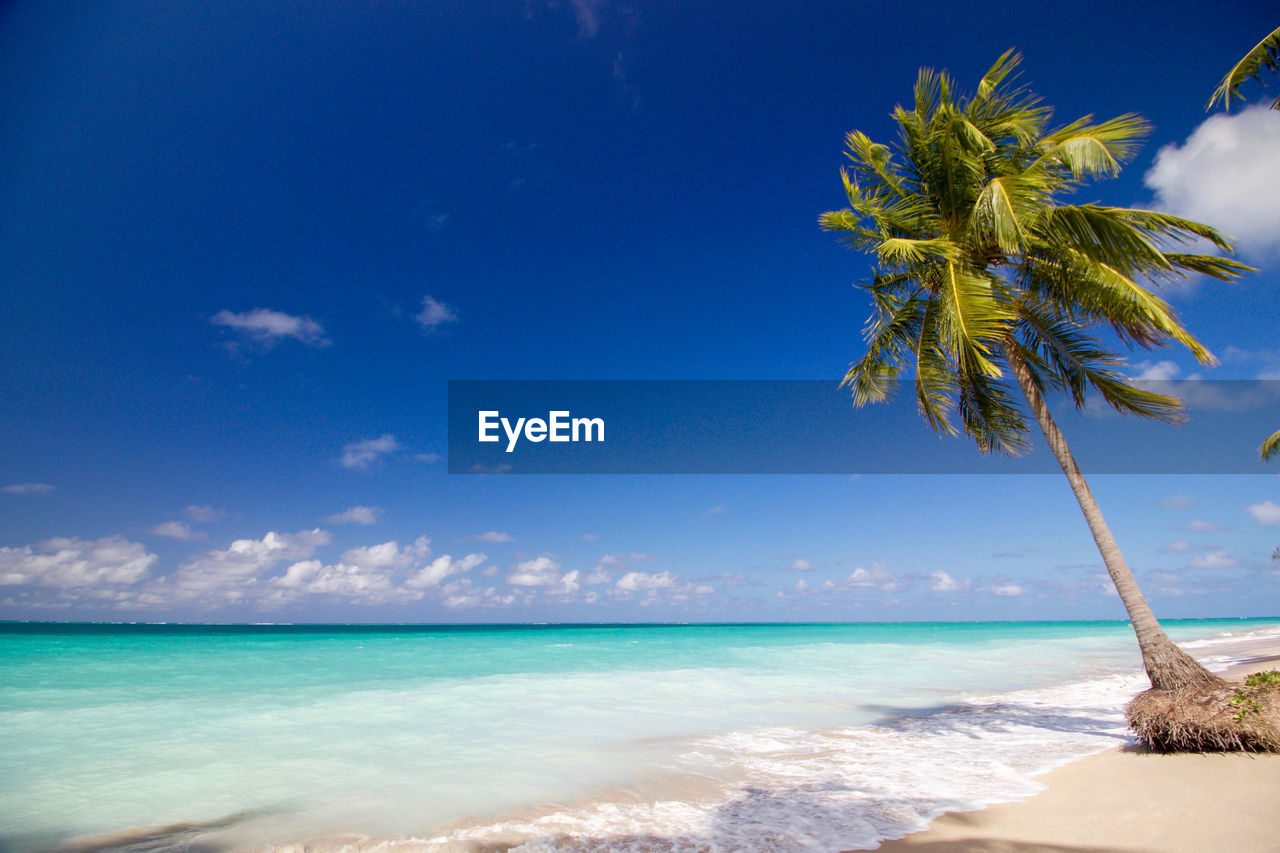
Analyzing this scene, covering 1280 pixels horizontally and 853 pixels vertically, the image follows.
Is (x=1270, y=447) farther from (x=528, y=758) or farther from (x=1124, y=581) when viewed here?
(x=528, y=758)

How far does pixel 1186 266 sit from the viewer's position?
616 centimetres

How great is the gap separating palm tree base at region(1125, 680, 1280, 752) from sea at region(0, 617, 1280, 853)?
3.17ft

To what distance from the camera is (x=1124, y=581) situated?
638cm

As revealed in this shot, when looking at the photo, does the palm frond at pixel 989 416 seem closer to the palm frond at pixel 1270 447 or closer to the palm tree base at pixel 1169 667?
the palm tree base at pixel 1169 667

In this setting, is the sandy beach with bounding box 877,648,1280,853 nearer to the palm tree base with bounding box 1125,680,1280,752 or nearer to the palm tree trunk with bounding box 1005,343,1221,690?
the palm tree base with bounding box 1125,680,1280,752

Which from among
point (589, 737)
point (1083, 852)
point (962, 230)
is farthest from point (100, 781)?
point (962, 230)

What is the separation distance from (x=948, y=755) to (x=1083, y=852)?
10.5 ft

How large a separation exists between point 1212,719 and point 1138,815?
6.41 feet

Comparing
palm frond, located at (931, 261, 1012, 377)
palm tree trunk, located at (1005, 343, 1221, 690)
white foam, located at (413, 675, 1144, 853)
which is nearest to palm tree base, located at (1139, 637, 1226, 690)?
palm tree trunk, located at (1005, 343, 1221, 690)

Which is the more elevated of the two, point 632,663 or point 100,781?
point 100,781

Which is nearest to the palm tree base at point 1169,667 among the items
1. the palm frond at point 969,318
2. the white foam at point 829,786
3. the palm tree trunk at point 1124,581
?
the palm tree trunk at point 1124,581

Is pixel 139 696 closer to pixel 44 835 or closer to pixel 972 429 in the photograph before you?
pixel 44 835

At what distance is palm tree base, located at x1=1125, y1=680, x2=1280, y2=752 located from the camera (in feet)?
17.4

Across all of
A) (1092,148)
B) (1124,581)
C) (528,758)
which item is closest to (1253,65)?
(1092,148)
